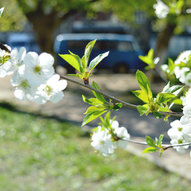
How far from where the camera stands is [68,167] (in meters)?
4.50

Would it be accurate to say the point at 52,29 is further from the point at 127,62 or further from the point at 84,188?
the point at 84,188

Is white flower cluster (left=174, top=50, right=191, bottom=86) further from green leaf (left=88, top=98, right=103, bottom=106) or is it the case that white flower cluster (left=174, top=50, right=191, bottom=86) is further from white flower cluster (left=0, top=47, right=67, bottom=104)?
white flower cluster (left=0, top=47, right=67, bottom=104)

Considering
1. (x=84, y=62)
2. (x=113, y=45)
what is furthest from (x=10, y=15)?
(x=84, y=62)

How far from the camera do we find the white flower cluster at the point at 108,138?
4.11 feet

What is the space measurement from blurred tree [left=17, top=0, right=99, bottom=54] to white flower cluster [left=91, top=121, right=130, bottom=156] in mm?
9067

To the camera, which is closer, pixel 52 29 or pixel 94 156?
pixel 94 156

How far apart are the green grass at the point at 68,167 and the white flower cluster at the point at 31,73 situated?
10.2 ft

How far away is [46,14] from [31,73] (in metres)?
10.7

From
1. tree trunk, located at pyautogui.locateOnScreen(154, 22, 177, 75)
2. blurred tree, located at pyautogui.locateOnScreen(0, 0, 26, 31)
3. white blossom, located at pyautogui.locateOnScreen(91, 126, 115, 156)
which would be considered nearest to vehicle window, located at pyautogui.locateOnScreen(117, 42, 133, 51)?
tree trunk, located at pyautogui.locateOnScreen(154, 22, 177, 75)

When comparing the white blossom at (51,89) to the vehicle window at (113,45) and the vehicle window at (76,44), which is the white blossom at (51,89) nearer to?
the vehicle window at (76,44)

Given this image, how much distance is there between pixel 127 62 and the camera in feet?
50.8

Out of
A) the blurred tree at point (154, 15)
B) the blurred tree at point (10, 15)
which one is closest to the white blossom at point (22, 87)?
A: the blurred tree at point (154, 15)

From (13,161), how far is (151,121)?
3.18 m

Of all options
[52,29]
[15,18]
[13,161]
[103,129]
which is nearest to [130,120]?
[13,161]
